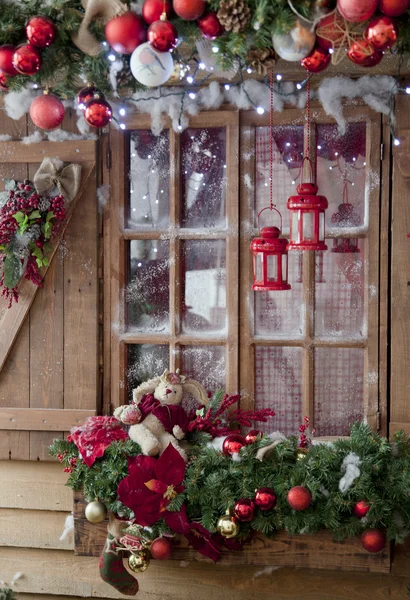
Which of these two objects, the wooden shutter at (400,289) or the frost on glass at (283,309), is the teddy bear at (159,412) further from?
the wooden shutter at (400,289)

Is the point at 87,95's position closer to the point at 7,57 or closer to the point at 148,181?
the point at 7,57

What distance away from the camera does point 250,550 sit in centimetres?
271

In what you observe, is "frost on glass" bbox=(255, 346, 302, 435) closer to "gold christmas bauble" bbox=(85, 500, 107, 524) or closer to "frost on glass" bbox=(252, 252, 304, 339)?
"frost on glass" bbox=(252, 252, 304, 339)

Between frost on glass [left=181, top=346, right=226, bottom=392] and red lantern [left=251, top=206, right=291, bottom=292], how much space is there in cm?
40

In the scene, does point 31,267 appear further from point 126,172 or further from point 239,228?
point 239,228

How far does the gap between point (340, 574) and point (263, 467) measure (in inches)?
27.1

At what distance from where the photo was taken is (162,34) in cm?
213

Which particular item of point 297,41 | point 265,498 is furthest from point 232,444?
point 297,41

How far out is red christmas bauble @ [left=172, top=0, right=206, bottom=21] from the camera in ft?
6.95

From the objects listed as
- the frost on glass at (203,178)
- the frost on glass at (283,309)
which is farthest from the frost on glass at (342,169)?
the frost on glass at (203,178)

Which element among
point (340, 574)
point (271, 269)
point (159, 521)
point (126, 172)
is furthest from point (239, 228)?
point (340, 574)

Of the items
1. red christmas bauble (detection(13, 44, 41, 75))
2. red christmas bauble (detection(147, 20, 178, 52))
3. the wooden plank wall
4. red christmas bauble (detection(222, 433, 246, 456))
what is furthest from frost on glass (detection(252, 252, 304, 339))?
red christmas bauble (detection(13, 44, 41, 75))

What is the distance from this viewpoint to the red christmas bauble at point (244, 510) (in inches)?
101

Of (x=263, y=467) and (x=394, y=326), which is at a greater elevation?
(x=394, y=326)
